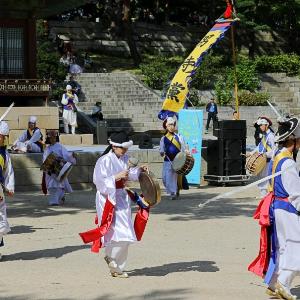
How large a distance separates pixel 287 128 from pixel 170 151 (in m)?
Result: 9.49

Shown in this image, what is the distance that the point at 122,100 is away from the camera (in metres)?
36.5

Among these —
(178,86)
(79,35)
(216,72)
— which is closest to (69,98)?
(178,86)

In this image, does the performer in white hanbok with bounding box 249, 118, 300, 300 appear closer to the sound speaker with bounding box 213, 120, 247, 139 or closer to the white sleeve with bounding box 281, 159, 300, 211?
the white sleeve with bounding box 281, 159, 300, 211

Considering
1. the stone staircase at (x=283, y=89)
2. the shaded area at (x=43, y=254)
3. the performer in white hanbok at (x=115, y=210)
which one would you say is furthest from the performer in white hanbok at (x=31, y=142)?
the stone staircase at (x=283, y=89)

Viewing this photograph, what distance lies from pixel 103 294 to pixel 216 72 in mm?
32520

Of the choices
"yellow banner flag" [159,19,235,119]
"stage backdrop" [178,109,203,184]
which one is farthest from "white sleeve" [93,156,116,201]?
"yellow banner flag" [159,19,235,119]

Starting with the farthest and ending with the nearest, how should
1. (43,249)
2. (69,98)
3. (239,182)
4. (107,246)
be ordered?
1. (69,98)
2. (239,182)
3. (43,249)
4. (107,246)

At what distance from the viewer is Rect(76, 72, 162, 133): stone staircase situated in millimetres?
34375

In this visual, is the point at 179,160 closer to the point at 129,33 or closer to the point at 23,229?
the point at 23,229

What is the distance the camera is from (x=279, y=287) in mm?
8180

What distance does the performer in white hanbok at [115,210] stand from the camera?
945cm

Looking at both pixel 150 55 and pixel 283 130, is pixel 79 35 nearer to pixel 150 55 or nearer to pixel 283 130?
pixel 150 55

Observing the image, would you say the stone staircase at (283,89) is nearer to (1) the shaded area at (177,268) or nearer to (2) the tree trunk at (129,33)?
(2) the tree trunk at (129,33)

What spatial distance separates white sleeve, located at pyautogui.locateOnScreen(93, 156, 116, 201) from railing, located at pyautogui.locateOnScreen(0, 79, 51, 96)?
60.7 ft
